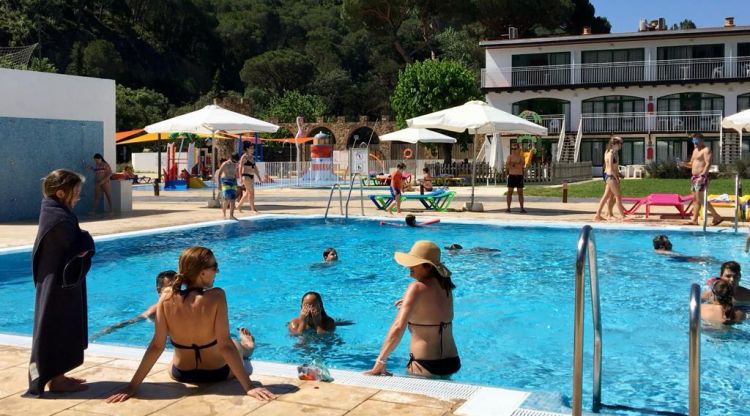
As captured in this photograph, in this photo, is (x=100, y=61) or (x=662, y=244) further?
(x=100, y=61)

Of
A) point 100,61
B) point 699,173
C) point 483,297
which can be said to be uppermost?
point 100,61

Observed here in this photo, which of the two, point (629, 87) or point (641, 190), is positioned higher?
point (629, 87)

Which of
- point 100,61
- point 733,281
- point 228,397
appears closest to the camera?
point 228,397

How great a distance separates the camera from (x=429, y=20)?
6100 centimetres

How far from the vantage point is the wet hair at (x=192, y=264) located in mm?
4379

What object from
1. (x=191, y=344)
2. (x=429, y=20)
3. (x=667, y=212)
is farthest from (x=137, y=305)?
(x=429, y=20)

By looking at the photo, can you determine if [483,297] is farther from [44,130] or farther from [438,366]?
[44,130]

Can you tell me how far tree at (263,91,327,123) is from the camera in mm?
61062

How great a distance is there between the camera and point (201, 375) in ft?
15.1

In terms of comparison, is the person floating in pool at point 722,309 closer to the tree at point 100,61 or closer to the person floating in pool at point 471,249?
the person floating in pool at point 471,249

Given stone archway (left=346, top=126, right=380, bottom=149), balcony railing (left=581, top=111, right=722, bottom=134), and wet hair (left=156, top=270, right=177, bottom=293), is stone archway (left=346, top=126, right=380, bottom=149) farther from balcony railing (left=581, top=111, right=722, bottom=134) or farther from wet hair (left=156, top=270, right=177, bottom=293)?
wet hair (left=156, top=270, right=177, bottom=293)

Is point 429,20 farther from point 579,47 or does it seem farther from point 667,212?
point 667,212

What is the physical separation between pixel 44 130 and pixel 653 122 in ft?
107

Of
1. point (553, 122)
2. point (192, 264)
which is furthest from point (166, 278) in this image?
point (553, 122)
